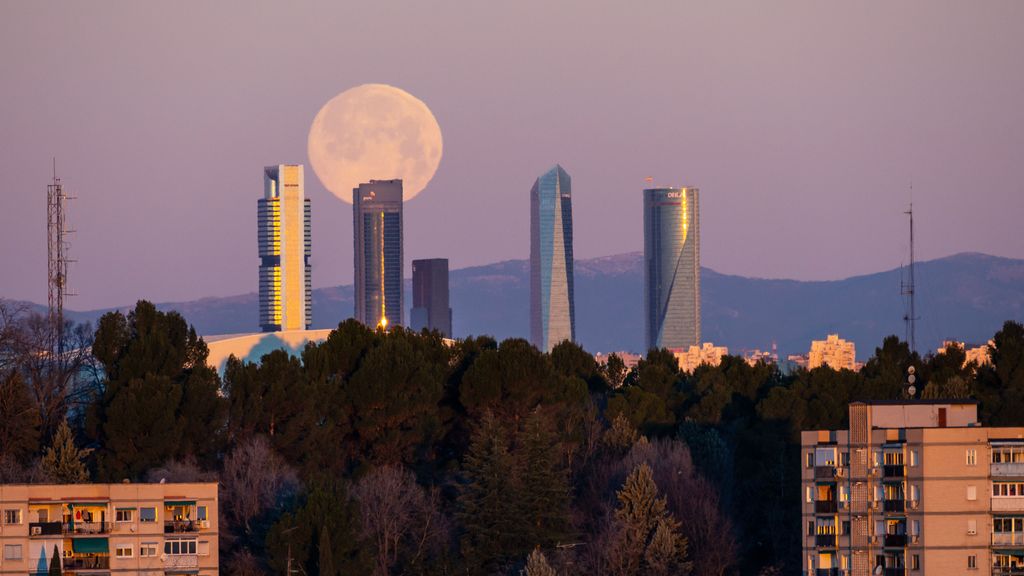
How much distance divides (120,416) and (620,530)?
19.1m

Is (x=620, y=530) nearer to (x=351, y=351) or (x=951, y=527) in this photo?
(x=951, y=527)

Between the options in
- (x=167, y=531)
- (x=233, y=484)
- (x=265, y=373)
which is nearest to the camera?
(x=167, y=531)

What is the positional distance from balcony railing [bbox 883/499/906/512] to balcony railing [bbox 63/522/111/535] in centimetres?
2572

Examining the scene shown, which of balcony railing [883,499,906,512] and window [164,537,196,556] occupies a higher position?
balcony railing [883,499,906,512]

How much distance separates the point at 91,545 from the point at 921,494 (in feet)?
90.2

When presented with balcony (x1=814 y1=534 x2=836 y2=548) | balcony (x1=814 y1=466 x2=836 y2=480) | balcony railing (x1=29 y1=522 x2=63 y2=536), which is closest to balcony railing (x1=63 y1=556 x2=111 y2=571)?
balcony railing (x1=29 y1=522 x2=63 y2=536)

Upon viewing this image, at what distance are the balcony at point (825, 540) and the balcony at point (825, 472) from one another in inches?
76.5

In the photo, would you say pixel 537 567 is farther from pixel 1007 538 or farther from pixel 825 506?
pixel 1007 538

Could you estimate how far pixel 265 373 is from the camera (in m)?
85.0

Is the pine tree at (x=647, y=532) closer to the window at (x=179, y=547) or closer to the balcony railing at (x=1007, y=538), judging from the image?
the balcony railing at (x=1007, y=538)

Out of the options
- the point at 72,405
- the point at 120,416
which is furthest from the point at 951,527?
the point at 72,405

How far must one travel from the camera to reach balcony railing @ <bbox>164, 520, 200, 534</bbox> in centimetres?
7138

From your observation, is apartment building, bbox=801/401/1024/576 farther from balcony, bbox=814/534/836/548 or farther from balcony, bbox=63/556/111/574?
balcony, bbox=63/556/111/574

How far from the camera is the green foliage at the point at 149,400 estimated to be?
78.8 metres
